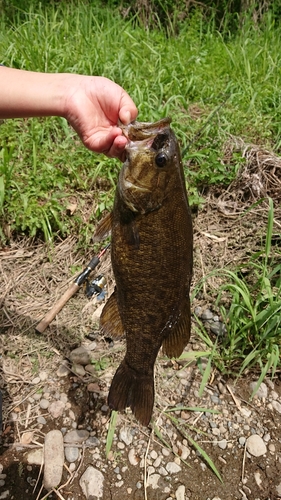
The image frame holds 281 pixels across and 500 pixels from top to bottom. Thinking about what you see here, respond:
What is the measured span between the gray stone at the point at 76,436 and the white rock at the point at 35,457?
0.18 m

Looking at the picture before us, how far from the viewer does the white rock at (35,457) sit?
2576 mm

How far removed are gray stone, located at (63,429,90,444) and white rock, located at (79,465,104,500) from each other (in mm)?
193

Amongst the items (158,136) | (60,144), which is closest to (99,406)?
(158,136)

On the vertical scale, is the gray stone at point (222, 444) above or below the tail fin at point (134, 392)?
below

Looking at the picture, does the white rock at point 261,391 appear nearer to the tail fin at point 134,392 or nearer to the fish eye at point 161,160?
the tail fin at point 134,392

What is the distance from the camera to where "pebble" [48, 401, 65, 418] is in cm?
280

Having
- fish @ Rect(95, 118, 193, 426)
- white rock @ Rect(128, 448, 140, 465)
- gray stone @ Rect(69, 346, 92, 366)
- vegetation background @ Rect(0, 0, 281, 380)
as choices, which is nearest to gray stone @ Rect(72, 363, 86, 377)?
gray stone @ Rect(69, 346, 92, 366)

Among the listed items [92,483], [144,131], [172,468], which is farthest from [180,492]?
[144,131]

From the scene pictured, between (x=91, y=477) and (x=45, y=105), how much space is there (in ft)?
7.46

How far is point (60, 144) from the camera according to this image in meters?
3.97

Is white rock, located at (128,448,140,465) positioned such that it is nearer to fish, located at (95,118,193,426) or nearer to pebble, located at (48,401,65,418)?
pebble, located at (48,401,65,418)

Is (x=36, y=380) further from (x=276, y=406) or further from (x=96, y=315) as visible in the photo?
(x=276, y=406)

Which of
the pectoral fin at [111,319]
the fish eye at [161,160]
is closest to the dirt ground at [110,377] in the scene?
the pectoral fin at [111,319]

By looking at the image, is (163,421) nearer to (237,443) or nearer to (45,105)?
(237,443)
